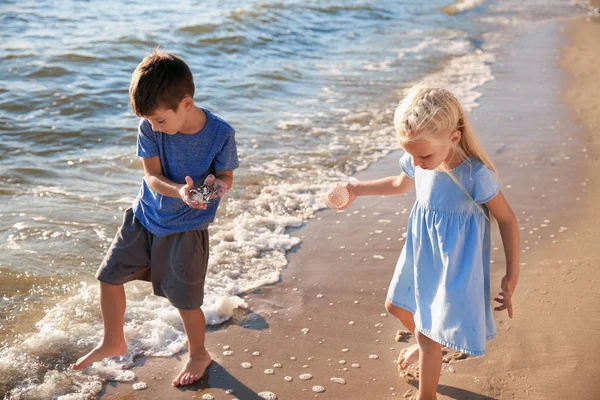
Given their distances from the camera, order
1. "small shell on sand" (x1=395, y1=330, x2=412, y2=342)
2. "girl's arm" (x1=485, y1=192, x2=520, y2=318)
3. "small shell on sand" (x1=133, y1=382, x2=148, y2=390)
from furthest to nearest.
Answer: "small shell on sand" (x1=395, y1=330, x2=412, y2=342) < "small shell on sand" (x1=133, y1=382, x2=148, y2=390) < "girl's arm" (x1=485, y1=192, x2=520, y2=318)

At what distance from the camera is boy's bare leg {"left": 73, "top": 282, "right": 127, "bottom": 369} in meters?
3.34

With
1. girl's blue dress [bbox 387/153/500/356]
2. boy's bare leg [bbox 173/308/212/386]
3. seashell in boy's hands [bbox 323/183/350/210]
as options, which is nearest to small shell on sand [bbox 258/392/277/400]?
boy's bare leg [bbox 173/308/212/386]

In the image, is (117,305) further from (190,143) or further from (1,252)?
(1,252)

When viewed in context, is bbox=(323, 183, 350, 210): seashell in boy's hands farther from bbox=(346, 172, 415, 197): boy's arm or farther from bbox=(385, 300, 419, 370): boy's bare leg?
bbox=(385, 300, 419, 370): boy's bare leg

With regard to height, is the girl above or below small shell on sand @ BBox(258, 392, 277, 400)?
above

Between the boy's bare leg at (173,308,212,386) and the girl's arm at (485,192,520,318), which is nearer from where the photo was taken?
the girl's arm at (485,192,520,318)

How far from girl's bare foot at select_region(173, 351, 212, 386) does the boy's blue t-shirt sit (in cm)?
66

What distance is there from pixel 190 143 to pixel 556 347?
6.56 ft

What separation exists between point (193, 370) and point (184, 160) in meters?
1.00

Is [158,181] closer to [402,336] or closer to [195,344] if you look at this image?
[195,344]

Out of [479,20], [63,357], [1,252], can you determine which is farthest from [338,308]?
[479,20]

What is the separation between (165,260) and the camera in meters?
3.28

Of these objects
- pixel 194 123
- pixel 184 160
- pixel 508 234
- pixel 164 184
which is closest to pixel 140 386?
pixel 164 184

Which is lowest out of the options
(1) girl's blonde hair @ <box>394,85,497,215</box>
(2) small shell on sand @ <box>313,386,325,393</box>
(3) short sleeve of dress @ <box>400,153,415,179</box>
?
(2) small shell on sand @ <box>313,386,325,393</box>
